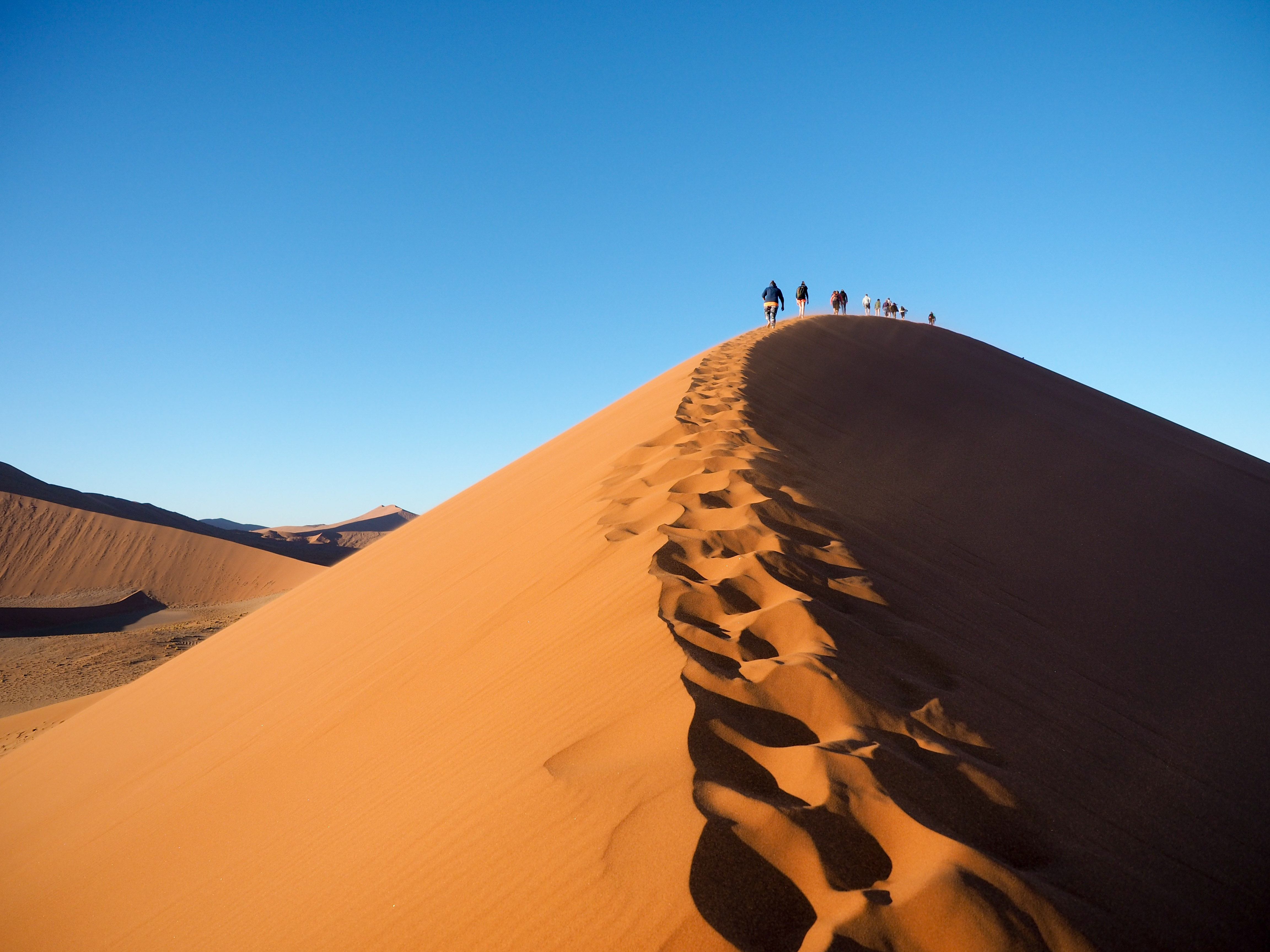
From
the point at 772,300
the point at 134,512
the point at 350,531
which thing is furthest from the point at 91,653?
the point at 350,531

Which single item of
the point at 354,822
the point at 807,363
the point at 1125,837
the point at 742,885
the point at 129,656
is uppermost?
the point at 807,363

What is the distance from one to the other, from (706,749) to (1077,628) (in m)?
2.94

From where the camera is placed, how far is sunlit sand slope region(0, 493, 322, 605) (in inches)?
1158

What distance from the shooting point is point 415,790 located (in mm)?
2332

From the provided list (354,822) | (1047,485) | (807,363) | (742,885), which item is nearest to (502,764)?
(354,822)

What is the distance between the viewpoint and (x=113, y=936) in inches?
93.1

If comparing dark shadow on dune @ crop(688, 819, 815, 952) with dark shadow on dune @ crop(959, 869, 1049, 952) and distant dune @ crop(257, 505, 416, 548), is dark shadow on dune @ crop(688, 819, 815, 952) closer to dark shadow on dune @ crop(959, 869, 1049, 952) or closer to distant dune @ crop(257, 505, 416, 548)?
dark shadow on dune @ crop(959, 869, 1049, 952)

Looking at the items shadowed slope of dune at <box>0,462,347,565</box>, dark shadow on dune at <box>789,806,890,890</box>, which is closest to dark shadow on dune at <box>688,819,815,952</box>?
dark shadow on dune at <box>789,806,890,890</box>

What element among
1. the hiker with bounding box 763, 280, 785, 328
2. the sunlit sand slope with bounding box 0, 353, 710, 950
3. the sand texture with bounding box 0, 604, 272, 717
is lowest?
the sand texture with bounding box 0, 604, 272, 717

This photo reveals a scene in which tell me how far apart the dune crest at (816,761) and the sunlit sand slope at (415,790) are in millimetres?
102

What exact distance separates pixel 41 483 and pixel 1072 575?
4854 centimetres

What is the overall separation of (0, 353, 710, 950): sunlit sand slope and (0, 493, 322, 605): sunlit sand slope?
92.6ft

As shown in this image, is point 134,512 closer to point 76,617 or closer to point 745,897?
point 76,617

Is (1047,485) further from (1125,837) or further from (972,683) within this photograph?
(1125,837)
